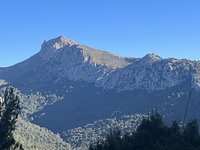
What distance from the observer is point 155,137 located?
39688 millimetres

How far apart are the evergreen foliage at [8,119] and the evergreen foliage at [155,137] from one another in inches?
497

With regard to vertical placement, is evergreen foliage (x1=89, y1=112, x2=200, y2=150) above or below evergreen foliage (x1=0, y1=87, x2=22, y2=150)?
below

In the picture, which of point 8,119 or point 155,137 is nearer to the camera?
point 8,119

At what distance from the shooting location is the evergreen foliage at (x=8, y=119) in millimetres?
30781

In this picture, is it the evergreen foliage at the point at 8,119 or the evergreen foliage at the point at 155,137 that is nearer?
the evergreen foliage at the point at 8,119

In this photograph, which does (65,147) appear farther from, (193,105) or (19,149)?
(19,149)

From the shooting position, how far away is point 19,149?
30219 mm

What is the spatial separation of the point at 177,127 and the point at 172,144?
24.4ft

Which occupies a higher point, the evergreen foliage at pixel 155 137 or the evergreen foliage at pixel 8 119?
the evergreen foliage at pixel 8 119

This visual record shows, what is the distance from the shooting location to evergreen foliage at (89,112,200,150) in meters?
35.8

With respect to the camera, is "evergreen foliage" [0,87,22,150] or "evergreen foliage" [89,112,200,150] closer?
"evergreen foliage" [0,87,22,150]

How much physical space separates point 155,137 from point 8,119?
17329mm

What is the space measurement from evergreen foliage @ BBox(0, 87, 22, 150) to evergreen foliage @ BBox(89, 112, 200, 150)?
12.6 meters

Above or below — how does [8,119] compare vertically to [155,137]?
above
